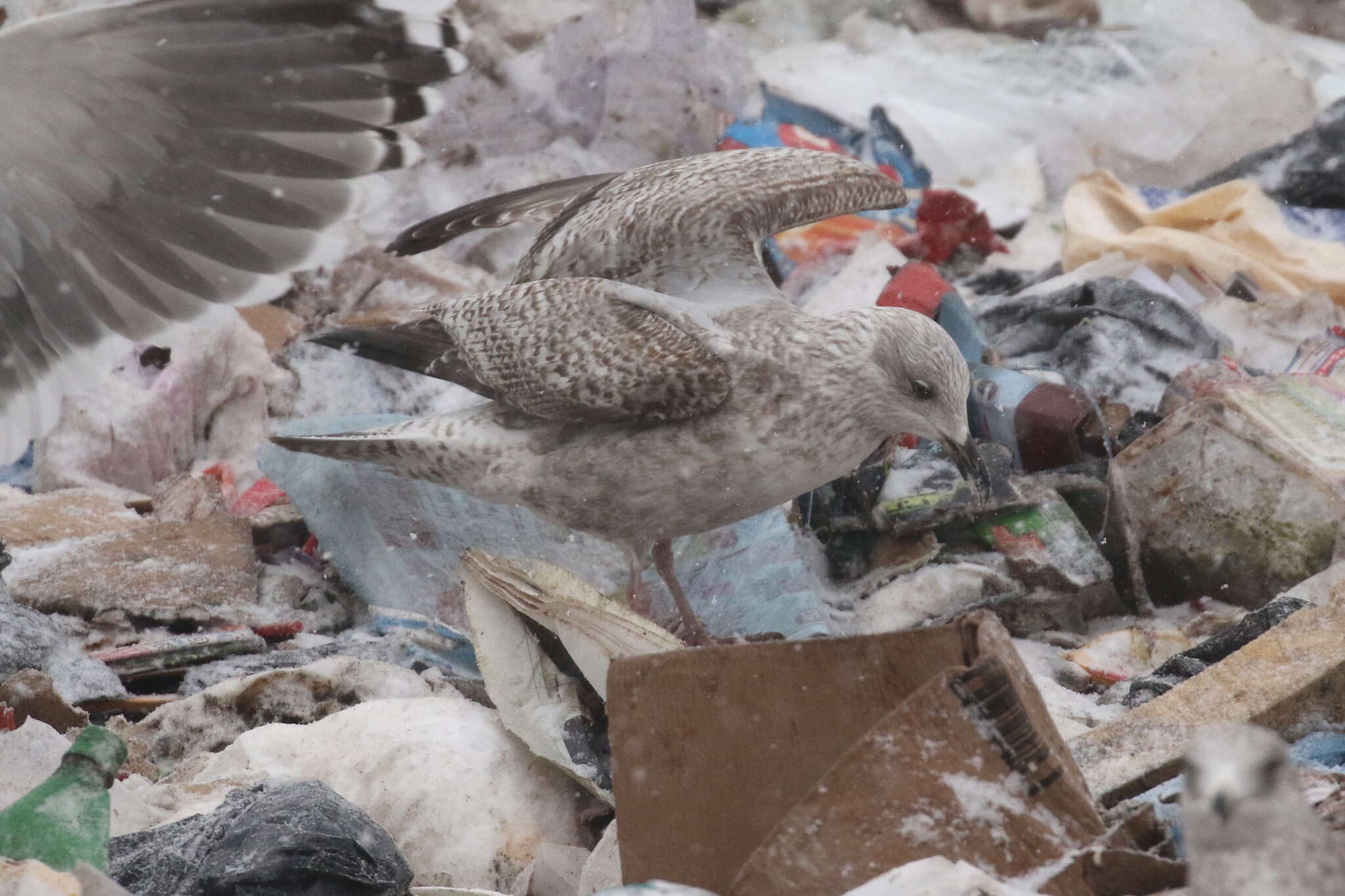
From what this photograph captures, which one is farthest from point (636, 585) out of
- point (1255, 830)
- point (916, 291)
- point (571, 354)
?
point (1255, 830)

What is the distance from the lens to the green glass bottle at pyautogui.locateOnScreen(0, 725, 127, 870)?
1.58m

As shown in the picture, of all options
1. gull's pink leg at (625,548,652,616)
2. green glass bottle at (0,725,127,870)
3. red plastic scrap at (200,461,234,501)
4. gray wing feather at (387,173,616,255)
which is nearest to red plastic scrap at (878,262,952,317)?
gray wing feather at (387,173,616,255)

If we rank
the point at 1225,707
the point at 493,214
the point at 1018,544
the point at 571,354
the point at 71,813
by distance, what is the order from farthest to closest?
the point at 493,214 → the point at 1018,544 → the point at 571,354 → the point at 1225,707 → the point at 71,813

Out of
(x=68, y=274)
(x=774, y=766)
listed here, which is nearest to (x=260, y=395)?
(x=68, y=274)

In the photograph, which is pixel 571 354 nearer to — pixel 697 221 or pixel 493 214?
pixel 697 221

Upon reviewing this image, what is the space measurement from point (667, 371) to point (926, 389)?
46 centimetres

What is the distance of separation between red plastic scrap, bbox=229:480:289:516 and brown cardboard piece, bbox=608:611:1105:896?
196 cm

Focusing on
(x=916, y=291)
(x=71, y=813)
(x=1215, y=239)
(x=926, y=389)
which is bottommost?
(x=1215, y=239)

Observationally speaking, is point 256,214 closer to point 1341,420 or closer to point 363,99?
point 363,99

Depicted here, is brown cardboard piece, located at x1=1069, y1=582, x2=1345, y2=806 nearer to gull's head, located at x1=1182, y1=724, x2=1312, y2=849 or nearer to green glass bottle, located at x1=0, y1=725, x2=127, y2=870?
gull's head, located at x1=1182, y1=724, x2=1312, y2=849

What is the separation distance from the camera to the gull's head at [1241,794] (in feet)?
3.24

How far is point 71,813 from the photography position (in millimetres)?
1612

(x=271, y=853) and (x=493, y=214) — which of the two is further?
(x=493, y=214)

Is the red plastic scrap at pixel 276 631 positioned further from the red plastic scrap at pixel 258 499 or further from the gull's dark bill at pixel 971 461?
the gull's dark bill at pixel 971 461
